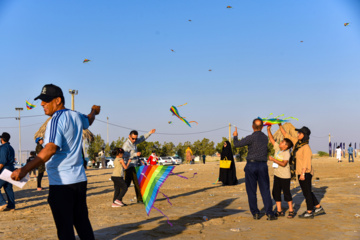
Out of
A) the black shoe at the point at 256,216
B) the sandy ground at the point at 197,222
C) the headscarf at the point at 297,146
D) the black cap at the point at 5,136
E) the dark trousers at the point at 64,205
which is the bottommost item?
the sandy ground at the point at 197,222

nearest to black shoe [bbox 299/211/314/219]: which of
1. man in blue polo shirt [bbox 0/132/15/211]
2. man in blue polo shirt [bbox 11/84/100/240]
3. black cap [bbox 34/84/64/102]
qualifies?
man in blue polo shirt [bbox 11/84/100/240]

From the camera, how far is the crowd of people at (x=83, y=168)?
12.3 ft

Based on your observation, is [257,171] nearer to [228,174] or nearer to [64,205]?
[64,205]

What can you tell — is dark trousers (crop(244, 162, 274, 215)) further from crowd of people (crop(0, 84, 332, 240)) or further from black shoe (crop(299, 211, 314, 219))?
black shoe (crop(299, 211, 314, 219))

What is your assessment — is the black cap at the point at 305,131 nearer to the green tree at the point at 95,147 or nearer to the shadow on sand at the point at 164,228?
the shadow on sand at the point at 164,228

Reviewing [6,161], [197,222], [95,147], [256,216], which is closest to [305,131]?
[256,216]

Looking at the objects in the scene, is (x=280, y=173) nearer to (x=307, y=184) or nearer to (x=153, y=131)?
(x=307, y=184)

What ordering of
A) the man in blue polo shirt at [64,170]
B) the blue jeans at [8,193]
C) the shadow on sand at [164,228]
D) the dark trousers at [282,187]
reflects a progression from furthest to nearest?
the blue jeans at [8,193]
the dark trousers at [282,187]
the shadow on sand at [164,228]
the man in blue polo shirt at [64,170]

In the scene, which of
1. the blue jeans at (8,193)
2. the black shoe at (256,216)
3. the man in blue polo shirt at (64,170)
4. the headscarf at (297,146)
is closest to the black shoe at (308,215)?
the black shoe at (256,216)

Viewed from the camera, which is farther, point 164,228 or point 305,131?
point 305,131

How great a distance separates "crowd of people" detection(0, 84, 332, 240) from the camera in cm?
374

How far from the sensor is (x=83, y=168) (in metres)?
4.00

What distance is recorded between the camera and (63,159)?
378cm

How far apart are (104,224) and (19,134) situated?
70592 mm
